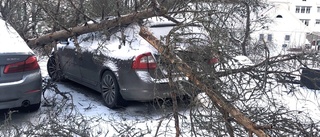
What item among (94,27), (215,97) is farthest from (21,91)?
(215,97)

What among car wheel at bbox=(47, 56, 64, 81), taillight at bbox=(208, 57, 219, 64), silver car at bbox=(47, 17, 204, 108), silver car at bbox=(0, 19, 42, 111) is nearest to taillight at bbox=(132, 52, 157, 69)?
silver car at bbox=(47, 17, 204, 108)

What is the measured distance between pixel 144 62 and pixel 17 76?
1.84 metres

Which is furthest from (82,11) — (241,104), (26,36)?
(241,104)

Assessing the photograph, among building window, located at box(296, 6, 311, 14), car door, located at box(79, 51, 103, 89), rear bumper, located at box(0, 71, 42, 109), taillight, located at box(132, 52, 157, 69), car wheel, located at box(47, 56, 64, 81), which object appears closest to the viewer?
rear bumper, located at box(0, 71, 42, 109)

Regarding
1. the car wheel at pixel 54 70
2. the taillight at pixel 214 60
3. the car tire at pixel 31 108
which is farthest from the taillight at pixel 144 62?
the car wheel at pixel 54 70

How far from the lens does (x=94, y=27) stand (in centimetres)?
675

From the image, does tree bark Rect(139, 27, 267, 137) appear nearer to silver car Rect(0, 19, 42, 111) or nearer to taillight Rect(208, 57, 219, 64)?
taillight Rect(208, 57, 219, 64)

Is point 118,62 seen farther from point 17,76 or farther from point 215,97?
point 215,97

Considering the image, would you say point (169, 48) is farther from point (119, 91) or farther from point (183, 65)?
point (119, 91)

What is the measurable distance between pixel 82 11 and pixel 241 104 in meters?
3.95

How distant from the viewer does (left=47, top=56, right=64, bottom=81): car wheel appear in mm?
7668

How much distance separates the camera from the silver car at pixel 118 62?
5.77 m

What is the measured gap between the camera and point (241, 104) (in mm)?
3699

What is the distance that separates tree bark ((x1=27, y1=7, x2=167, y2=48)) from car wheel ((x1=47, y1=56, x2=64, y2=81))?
562mm
